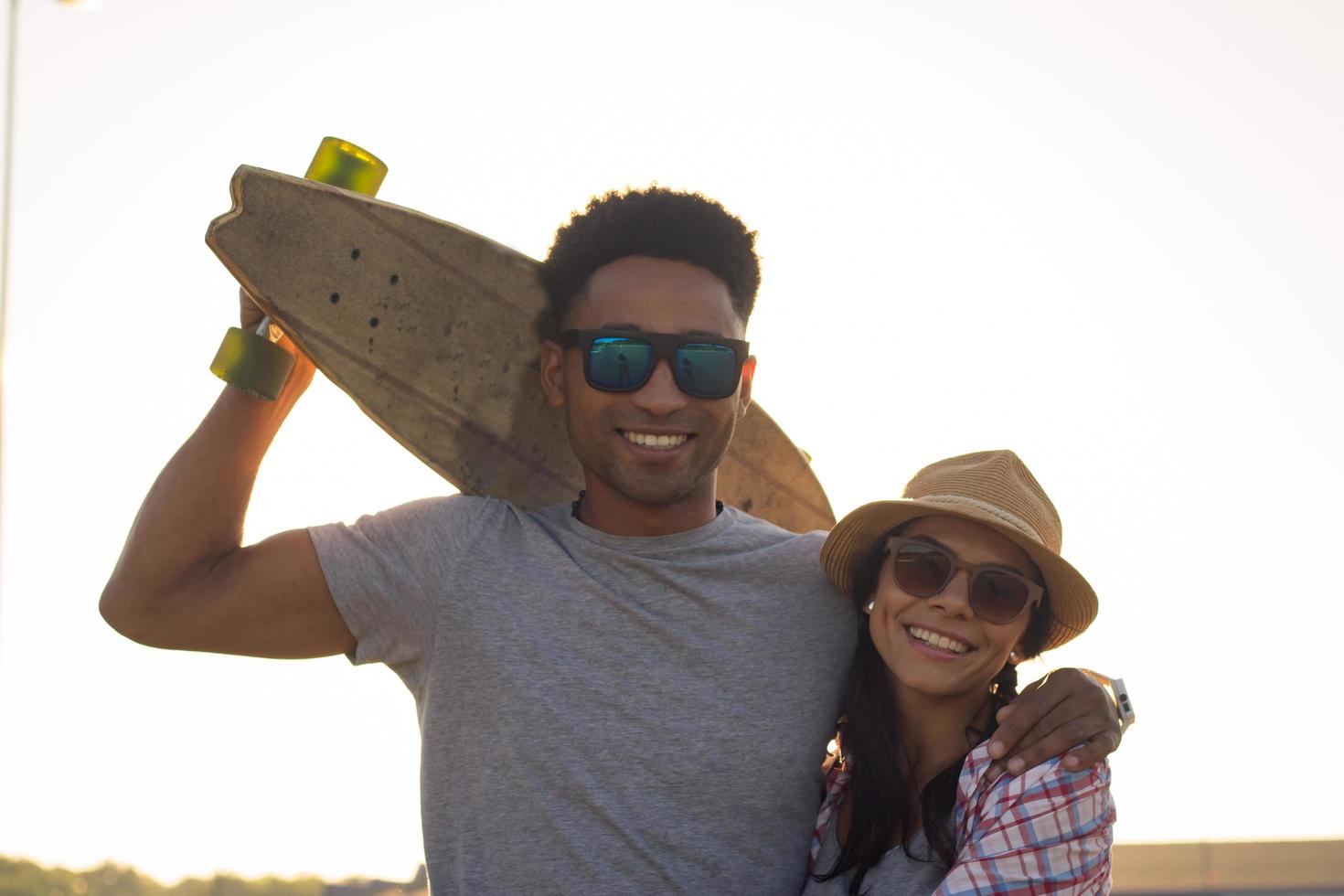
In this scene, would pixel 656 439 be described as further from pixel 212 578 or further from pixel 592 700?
pixel 212 578

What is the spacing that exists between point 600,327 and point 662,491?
42 centimetres

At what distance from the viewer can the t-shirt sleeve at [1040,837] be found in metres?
2.57

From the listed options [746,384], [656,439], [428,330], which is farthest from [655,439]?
[428,330]

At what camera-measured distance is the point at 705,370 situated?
3229 millimetres

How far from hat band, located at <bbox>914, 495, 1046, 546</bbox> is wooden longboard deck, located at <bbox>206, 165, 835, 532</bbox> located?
1.07 m

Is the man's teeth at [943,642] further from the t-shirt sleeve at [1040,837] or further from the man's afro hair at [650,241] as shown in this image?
the man's afro hair at [650,241]

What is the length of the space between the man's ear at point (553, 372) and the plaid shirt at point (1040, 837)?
1.49m

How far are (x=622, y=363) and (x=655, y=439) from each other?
0.19m

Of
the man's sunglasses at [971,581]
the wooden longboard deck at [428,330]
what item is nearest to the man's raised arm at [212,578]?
the wooden longboard deck at [428,330]

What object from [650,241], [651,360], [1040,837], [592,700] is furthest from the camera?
[650,241]

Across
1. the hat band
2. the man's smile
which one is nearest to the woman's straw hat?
the hat band

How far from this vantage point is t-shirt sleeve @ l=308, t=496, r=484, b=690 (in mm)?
2980

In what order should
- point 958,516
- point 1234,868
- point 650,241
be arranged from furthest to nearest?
1. point 1234,868
2. point 650,241
3. point 958,516

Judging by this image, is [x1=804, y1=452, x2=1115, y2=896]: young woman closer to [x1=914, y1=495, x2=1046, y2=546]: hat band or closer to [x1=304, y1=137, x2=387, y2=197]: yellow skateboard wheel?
[x1=914, y1=495, x2=1046, y2=546]: hat band
